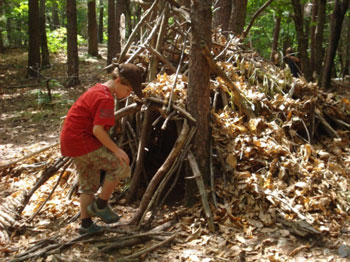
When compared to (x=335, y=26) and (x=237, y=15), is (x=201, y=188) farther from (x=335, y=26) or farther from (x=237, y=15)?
(x=335, y=26)

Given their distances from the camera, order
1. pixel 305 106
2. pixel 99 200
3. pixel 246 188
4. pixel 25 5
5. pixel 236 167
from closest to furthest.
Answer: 1. pixel 99 200
2. pixel 246 188
3. pixel 236 167
4. pixel 305 106
5. pixel 25 5

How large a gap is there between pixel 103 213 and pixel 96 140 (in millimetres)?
747

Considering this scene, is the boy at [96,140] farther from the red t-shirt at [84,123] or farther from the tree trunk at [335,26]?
the tree trunk at [335,26]

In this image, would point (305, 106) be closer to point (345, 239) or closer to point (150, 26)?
point (345, 239)

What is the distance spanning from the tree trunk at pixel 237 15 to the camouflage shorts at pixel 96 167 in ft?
17.0

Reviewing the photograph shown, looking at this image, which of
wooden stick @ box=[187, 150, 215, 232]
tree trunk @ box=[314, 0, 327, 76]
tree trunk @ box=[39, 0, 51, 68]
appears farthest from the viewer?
tree trunk @ box=[39, 0, 51, 68]

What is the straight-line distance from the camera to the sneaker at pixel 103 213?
10.8 ft

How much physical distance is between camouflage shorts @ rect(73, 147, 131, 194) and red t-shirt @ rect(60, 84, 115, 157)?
0.25 ft

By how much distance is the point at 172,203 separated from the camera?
Result: 13.5 ft

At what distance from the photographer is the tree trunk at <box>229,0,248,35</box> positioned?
7.32 metres

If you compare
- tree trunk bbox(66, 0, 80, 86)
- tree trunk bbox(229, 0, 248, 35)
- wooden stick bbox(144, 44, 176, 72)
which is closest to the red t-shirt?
wooden stick bbox(144, 44, 176, 72)

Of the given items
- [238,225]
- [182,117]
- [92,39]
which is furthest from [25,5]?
[238,225]

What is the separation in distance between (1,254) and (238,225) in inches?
90.5

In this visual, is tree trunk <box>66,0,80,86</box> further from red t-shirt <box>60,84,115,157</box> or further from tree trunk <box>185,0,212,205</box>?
red t-shirt <box>60,84,115,157</box>
